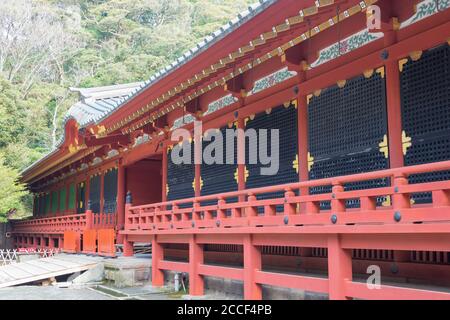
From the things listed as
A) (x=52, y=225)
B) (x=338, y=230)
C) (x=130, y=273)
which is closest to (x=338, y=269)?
(x=338, y=230)

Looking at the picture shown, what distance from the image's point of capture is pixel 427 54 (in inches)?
272

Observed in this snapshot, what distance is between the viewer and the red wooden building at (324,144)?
6.31m

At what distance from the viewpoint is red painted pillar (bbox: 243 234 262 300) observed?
328 inches

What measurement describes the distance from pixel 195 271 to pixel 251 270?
6.76 feet

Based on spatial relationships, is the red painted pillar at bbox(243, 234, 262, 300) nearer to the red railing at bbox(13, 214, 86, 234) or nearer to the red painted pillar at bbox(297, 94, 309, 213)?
the red painted pillar at bbox(297, 94, 309, 213)

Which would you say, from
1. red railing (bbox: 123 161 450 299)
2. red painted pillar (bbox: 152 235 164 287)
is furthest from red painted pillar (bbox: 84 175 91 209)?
red railing (bbox: 123 161 450 299)

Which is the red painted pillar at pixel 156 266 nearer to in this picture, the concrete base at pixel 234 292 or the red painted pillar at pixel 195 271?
the concrete base at pixel 234 292

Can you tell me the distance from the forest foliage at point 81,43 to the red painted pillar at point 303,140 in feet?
111

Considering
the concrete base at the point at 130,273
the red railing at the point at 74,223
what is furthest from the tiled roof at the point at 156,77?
the concrete base at the point at 130,273

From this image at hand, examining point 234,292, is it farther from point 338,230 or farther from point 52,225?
point 52,225

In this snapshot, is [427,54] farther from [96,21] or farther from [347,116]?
[96,21]

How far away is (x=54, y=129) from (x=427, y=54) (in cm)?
4319

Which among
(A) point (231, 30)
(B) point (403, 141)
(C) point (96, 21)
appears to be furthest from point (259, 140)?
(C) point (96, 21)
